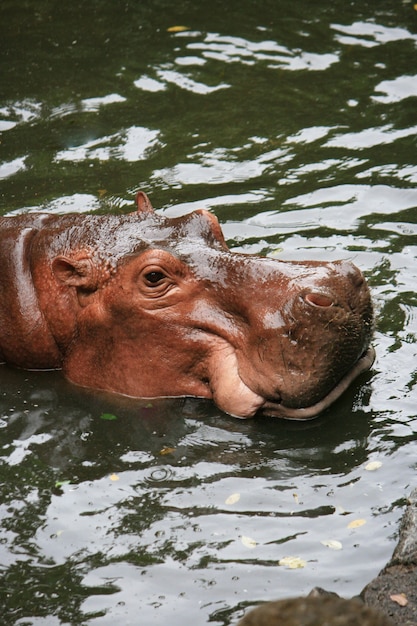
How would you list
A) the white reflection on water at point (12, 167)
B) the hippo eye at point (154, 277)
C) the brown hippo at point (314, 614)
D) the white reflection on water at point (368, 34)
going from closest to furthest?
the brown hippo at point (314, 614)
the hippo eye at point (154, 277)
the white reflection on water at point (12, 167)
the white reflection on water at point (368, 34)

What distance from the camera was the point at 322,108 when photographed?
11242 mm

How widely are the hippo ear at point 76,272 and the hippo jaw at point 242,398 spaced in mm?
1017

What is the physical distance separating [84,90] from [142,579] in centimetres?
731

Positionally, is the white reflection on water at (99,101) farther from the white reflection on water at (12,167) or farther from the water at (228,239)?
the white reflection on water at (12,167)

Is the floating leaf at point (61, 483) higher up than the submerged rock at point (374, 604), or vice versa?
the submerged rock at point (374, 604)

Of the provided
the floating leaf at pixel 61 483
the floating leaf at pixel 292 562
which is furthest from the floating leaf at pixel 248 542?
the floating leaf at pixel 61 483

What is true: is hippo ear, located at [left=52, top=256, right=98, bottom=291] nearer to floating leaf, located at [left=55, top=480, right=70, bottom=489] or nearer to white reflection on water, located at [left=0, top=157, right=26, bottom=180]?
floating leaf, located at [left=55, top=480, right=70, bottom=489]

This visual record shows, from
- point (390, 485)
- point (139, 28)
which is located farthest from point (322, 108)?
point (390, 485)

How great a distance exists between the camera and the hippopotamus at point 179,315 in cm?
659

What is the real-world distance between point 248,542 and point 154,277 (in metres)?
1.87

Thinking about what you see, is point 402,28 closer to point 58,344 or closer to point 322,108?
point 322,108

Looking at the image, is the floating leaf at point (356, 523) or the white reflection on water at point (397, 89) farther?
the white reflection on water at point (397, 89)

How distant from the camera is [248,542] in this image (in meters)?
5.94

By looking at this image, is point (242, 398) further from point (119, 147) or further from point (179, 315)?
point (119, 147)
